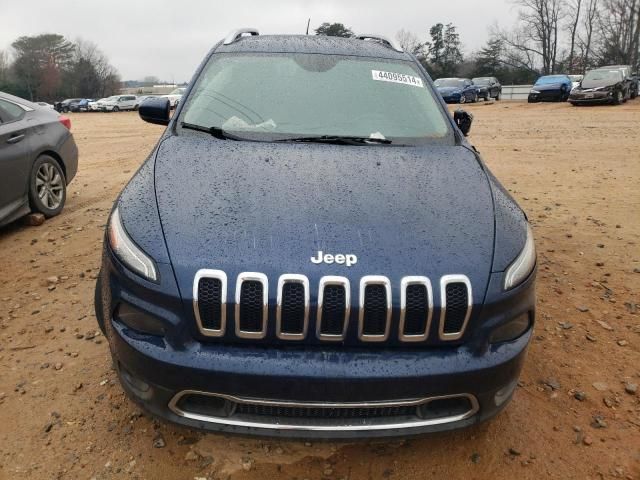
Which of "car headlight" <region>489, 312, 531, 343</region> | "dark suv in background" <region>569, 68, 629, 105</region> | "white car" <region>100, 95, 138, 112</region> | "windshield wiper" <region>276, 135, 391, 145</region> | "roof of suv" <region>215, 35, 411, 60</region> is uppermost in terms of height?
"white car" <region>100, 95, 138, 112</region>

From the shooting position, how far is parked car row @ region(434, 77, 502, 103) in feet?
91.2

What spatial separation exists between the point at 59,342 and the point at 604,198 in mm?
6003

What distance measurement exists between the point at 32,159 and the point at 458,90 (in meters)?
26.5

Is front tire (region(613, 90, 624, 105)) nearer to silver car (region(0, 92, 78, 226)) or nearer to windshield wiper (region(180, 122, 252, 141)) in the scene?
silver car (region(0, 92, 78, 226))

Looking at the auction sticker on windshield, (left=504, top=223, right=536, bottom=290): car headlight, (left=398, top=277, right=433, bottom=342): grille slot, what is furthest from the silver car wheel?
(left=504, top=223, right=536, bottom=290): car headlight

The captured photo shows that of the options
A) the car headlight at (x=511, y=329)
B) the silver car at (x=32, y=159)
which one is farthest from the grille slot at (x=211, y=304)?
the silver car at (x=32, y=159)

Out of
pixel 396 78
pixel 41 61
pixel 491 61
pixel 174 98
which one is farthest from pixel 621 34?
pixel 41 61

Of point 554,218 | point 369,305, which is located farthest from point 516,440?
point 554,218

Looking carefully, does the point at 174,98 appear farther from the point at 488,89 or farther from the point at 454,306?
the point at 454,306

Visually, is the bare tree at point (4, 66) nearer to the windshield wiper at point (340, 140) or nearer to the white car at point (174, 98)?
the white car at point (174, 98)

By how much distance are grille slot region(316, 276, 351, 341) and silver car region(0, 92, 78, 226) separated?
413 centimetres

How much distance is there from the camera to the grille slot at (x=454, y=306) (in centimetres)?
186

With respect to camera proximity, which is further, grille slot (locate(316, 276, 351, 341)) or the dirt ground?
the dirt ground

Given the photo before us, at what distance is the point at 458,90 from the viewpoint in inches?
1122
